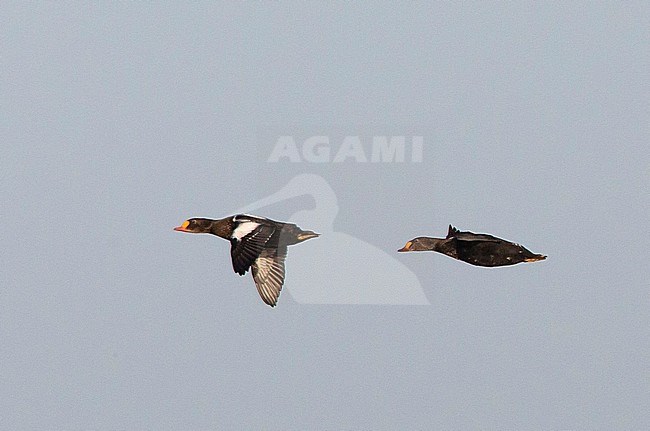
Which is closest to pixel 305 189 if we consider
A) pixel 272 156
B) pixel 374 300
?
pixel 272 156

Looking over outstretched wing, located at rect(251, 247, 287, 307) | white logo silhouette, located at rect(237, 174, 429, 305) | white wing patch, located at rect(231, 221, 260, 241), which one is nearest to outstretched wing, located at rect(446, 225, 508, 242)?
white logo silhouette, located at rect(237, 174, 429, 305)

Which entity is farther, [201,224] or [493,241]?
[201,224]

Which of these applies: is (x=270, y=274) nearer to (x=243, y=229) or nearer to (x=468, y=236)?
(x=243, y=229)

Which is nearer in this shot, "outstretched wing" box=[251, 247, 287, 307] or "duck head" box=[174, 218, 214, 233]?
"outstretched wing" box=[251, 247, 287, 307]

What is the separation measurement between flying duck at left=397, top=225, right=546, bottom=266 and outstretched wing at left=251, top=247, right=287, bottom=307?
1.30 m

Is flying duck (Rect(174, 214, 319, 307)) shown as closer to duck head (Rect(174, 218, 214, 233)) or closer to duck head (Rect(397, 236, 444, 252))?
duck head (Rect(174, 218, 214, 233))

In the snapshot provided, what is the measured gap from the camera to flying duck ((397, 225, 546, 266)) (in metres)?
10.8

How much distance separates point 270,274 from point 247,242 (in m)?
0.36

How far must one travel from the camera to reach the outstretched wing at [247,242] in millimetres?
10820

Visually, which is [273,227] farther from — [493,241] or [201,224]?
[493,241]

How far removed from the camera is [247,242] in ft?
36.2

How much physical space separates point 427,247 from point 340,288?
2.79 feet

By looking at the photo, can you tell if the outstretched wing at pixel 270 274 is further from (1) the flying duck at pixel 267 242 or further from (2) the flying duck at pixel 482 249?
(2) the flying duck at pixel 482 249

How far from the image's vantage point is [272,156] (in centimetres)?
1130
